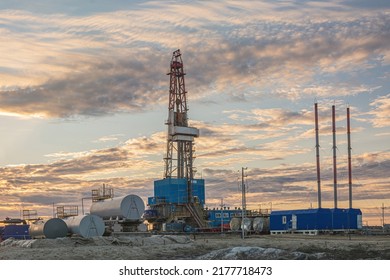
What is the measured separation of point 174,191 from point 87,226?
91.8 ft

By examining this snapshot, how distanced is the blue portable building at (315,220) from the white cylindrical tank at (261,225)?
180cm

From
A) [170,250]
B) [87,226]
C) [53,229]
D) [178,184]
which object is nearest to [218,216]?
[178,184]

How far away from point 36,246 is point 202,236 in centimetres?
2080

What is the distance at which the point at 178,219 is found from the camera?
247ft

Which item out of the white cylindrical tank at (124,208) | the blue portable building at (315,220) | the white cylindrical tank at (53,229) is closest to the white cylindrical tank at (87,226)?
the white cylindrical tank at (53,229)

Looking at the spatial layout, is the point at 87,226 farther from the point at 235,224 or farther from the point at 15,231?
the point at 235,224

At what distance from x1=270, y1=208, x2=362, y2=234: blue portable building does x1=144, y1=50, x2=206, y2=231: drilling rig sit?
47.2 ft

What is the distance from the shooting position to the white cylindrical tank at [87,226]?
164 feet

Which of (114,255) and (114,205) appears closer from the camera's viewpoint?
(114,255)

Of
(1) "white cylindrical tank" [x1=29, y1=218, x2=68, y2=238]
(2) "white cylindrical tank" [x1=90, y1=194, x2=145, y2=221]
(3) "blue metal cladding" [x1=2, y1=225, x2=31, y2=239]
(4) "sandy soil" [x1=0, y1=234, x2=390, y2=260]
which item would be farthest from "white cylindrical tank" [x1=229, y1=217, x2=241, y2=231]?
(1) "white cylindrical tank" [x1=29, y1=218, x2=68, y2=238]

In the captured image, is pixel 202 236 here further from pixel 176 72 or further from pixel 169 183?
pixel 176 72

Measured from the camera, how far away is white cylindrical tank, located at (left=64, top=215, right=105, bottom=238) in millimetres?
49969

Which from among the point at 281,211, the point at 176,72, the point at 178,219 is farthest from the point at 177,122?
the point at 281,211

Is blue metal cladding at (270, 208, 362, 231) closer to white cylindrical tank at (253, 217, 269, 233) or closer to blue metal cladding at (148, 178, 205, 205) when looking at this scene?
white cylindrical tank at (253, 217, 269, 233)
